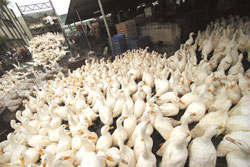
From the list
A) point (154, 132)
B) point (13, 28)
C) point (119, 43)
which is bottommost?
point (154, 132)

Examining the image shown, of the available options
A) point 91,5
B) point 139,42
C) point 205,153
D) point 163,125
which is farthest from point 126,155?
point 91,5

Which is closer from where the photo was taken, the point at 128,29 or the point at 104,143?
the point at 104,143

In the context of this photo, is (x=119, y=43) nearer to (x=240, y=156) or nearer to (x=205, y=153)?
(x=205, y=153)

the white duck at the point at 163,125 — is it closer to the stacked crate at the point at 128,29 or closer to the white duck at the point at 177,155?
the white duck at the point at 177,155

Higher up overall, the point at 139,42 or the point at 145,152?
the point at 139,42

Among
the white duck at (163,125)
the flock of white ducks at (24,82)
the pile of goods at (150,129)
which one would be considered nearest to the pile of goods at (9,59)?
the flock of white ducks at (24,82)

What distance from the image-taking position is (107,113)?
8.21ft

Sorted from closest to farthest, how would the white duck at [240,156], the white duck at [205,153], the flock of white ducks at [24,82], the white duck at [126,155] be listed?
the white duck at [240,156], the white duck at [205,153], the white duck at [126,155], the flock of white ducks at [24,82]

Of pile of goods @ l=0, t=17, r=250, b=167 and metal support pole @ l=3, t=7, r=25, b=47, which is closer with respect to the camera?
pile of goods @ l=0, t=17, r=250, b=167

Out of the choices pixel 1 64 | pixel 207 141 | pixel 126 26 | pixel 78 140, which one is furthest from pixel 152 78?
pixel 1 64

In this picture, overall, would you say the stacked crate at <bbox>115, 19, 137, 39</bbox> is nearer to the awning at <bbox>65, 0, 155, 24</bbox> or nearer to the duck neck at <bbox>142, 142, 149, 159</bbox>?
the awning at <bbox>65, 0, 155, 24</bbox>

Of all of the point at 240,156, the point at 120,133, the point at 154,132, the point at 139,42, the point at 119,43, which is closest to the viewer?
the point at 240,156

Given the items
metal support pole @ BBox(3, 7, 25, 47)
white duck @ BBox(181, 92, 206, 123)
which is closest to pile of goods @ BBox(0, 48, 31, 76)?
metal support pole @ BBox(3, 7, 25, 47)

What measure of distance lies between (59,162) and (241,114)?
8.79 ft
